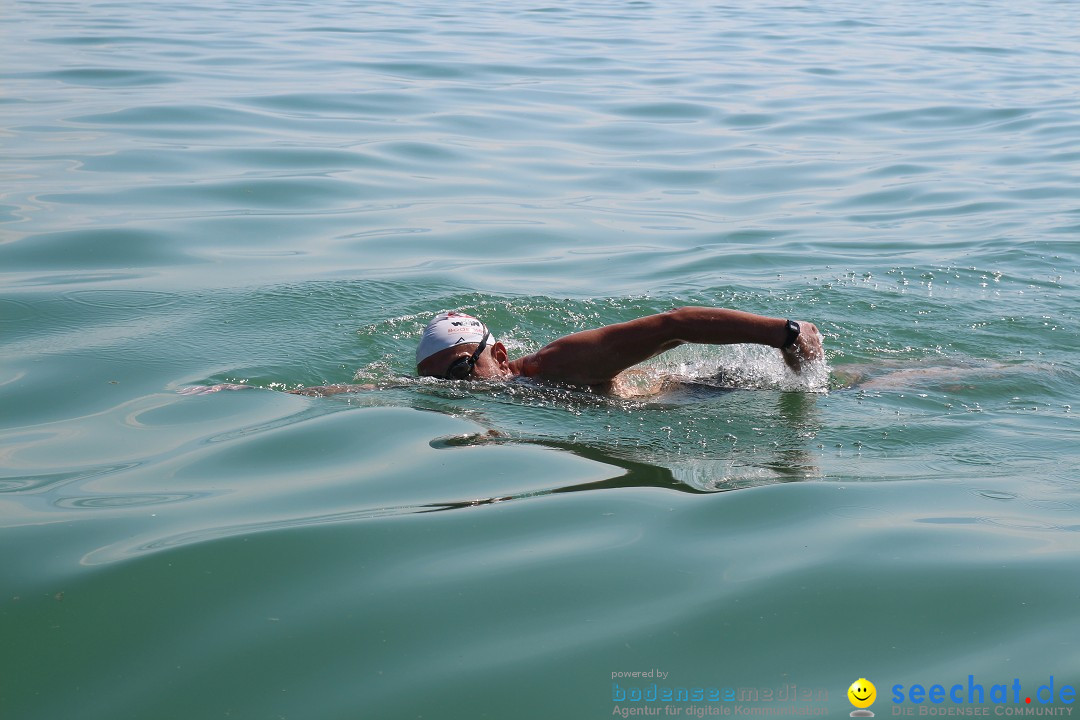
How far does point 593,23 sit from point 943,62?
826 cm

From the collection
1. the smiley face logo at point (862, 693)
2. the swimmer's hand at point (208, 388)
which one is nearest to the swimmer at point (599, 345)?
the swimmer's hand at point (208, 388)

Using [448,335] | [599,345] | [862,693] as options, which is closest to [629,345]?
[599,345]

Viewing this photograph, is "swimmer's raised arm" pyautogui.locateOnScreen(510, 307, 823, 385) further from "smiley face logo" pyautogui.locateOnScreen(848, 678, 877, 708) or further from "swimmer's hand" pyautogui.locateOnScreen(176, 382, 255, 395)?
"smiley face logo" pyautogui.locateOnScreen(848, 678, 877, 708)

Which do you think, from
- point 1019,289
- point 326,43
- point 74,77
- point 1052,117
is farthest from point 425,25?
point 1019,289

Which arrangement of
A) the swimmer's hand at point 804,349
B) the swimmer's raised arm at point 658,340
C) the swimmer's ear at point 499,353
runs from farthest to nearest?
the swimmer's ear at point 499,353 < the swimmer's hand at point 804,349 < the swimmer's raised arm at point 658,340

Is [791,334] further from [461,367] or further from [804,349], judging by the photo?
[461,367]

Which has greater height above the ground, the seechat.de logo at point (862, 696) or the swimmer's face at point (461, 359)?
the seechat.de logo at point (862, 696)

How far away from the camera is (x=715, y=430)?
574cm

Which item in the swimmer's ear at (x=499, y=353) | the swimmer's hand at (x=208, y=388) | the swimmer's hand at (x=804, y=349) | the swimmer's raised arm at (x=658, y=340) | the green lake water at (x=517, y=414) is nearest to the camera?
the green lake water at (x=517, y=414)

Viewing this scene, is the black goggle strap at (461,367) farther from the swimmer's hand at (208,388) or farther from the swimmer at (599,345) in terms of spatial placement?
the swimmer's hand at (208,388)

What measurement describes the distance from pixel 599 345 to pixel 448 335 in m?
0.96

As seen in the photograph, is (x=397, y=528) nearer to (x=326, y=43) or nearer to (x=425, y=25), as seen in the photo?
(x=326, y=43)

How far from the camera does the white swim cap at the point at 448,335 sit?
6602mm

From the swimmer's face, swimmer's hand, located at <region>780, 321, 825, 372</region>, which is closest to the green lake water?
the swimmer's face
